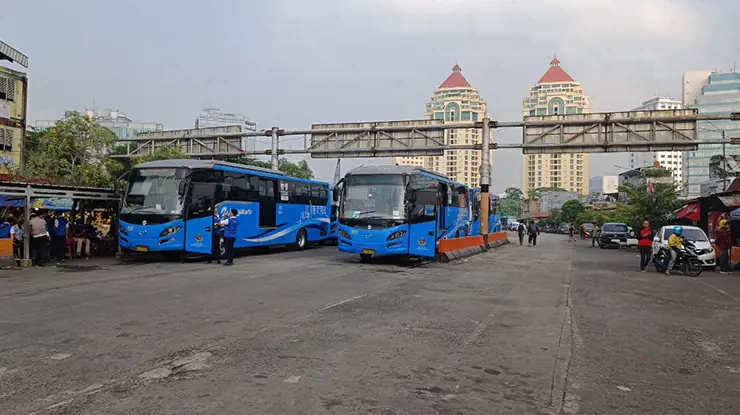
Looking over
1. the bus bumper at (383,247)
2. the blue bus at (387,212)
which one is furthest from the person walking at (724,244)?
the bus bumper at (383,247)

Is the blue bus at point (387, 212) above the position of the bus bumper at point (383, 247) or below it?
above

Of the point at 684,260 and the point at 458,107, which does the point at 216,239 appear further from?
the point at 458,107

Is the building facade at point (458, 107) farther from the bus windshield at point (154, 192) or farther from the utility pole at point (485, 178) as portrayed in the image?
the bus windshield at point (154, 192)

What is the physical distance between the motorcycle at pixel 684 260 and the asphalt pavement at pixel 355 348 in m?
4.23

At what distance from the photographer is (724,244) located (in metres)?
19.5

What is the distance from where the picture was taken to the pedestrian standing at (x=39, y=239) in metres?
15.9

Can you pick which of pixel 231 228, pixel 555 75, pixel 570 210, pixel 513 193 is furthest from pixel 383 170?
pixel 513 193

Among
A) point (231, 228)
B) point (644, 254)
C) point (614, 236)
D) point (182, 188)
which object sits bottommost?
point (644, 254)

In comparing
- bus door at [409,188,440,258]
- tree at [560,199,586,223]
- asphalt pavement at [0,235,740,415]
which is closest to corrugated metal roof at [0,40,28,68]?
asphalt pavement at [0,235,740,415]

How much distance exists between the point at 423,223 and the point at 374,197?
180 cm

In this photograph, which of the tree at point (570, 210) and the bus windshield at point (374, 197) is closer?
the bus windshield at point (374, 197)

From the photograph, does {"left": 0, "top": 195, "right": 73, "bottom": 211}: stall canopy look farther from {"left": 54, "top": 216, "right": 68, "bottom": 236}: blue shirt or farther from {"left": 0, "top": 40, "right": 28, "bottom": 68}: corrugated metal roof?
{"left": 0, "top": 40, "right": 28, "bottom": 68}: corrugated metal roof

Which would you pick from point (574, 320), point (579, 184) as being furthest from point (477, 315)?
point (579, 184)

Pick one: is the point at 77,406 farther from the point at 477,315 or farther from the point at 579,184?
the point at 579,184
